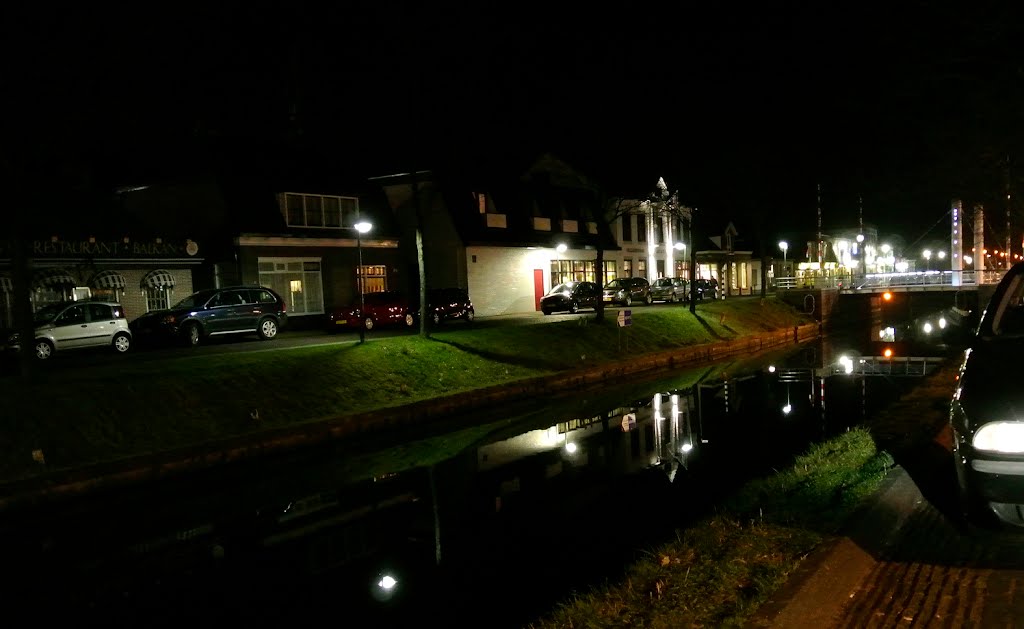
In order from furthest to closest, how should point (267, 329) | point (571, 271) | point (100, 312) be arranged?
point (571, 271) < point (267, 329) < point (100, 312)

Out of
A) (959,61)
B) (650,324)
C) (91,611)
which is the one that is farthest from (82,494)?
(650,324)

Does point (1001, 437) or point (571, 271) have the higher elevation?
point (571, 271)

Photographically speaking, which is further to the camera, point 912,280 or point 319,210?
point 912,280

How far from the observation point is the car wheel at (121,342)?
22.6m

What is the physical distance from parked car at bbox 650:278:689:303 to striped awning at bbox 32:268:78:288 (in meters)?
30.3

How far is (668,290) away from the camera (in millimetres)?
44781

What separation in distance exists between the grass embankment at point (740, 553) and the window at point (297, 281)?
26253 millimetres

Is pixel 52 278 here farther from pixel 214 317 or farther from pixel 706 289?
pixel 706 289

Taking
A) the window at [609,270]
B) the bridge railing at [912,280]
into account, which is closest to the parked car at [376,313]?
the window at [609,270]

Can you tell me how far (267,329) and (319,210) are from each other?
931cm

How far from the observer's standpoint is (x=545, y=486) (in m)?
10.6

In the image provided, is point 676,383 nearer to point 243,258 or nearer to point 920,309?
point 243,258

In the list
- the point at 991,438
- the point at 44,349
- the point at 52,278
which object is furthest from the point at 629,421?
the point at 52,278

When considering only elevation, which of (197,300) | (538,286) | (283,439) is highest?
(197,300)
